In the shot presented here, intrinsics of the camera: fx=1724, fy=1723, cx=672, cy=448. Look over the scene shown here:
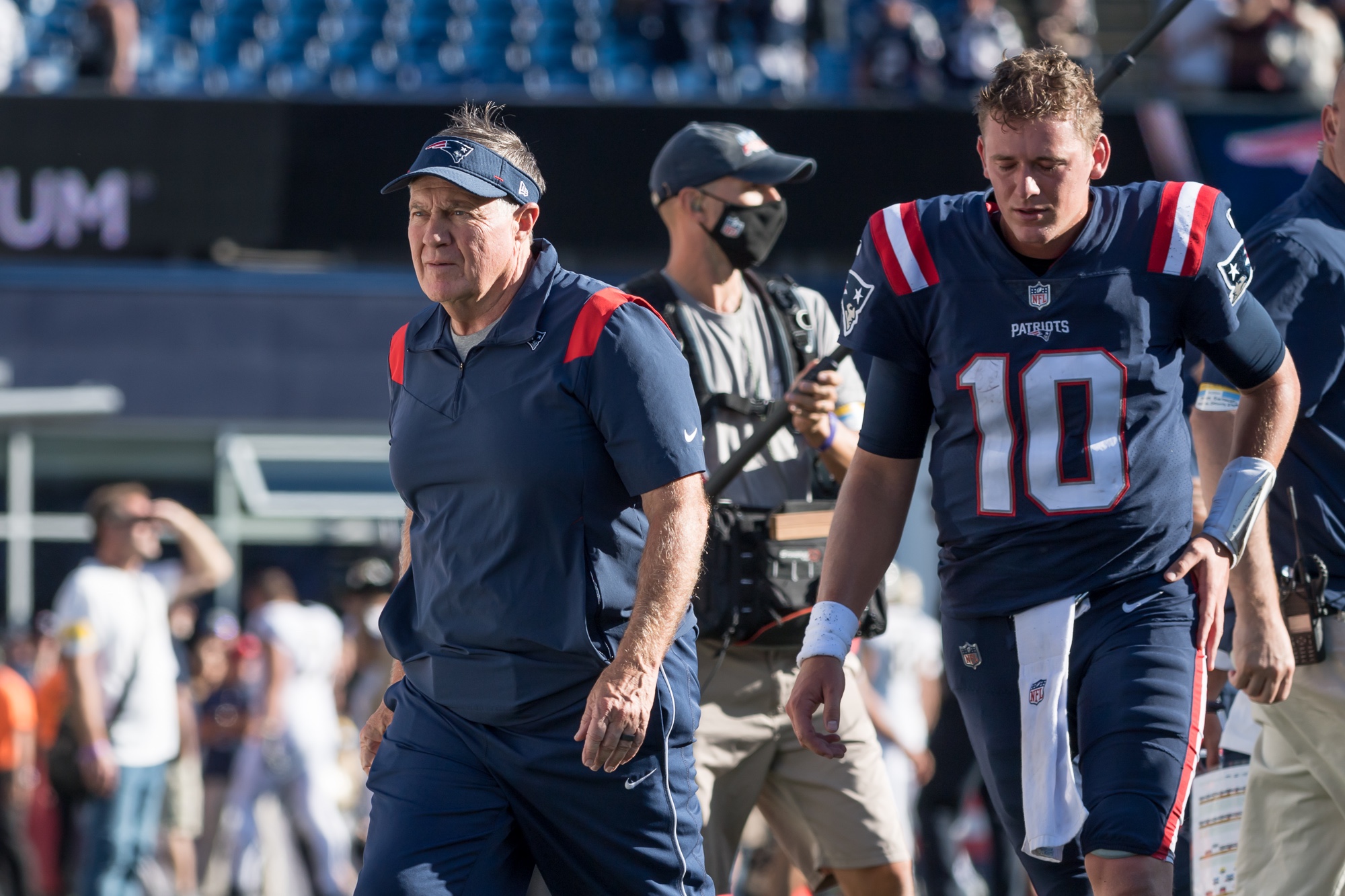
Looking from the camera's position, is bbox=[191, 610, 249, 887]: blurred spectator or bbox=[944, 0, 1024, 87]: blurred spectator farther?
bbox=[944, 0, 1024, 87]: blurred spectator

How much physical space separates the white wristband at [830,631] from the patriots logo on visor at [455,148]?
1.19 metres

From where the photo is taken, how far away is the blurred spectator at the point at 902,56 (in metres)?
14.5

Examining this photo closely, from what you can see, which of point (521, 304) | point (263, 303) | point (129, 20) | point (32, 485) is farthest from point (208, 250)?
point (521, 304)

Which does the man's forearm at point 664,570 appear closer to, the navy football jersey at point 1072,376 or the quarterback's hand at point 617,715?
the quarterback's hand at point 617,715

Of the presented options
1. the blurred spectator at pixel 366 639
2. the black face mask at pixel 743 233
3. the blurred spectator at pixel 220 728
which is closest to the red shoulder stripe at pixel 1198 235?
the black face mask at pixel 743 233

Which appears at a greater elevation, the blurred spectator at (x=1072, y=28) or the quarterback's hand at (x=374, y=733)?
the blurred spectator at (x=1072, y=28)

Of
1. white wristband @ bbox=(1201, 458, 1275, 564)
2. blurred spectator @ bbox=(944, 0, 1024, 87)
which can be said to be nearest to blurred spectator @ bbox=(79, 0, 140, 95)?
blurred spectator @ bbox=(944, 0, 1024, 87)

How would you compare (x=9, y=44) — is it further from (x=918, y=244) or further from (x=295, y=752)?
(x=918, y=244)

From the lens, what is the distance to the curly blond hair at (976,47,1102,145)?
10.9 feet

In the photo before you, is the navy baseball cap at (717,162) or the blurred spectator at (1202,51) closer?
the navy baseball cap at (717,162)

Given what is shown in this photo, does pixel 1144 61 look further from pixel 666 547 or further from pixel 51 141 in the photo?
pixel 666 547

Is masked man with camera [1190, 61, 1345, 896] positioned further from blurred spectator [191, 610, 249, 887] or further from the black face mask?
blurred spectator [191, 610, 249, 887]

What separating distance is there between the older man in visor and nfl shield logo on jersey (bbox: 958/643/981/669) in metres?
0.57

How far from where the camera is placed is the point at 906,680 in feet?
34.8
